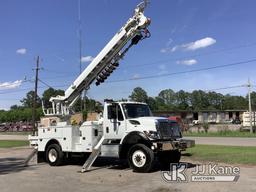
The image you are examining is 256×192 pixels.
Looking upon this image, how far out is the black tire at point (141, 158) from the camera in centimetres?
1471

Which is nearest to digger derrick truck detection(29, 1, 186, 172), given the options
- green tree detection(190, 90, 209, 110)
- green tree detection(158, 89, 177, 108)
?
green tree detection(158, 89, 177, 108)

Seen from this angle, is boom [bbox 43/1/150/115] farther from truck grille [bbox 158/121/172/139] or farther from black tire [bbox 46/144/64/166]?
truck grille [bbox 158/121/172/139]

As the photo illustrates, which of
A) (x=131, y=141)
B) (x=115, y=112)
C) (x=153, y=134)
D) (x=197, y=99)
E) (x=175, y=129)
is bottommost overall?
(x=131, y=141)

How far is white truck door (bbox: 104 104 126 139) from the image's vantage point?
16297 millimetres

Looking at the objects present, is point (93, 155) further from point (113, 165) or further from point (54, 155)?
point (54, 155)

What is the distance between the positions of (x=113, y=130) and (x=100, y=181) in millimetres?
3498

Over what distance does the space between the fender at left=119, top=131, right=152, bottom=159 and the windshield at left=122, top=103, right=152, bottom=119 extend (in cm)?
87

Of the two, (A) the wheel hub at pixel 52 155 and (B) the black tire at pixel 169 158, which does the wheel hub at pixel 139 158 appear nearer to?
(B) the black tire at pixel 169 158

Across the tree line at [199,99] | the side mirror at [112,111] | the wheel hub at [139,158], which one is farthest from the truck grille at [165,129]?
the tree line at [199,99]

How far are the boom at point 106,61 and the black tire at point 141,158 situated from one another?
4628 millimetres

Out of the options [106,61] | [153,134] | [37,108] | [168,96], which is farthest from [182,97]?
[153,134]

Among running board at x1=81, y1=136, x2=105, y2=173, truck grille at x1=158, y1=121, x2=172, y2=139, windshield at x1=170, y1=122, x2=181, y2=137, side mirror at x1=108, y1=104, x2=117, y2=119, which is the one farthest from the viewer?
side mirror at x1=108, y1=104, x2=117, y2=119

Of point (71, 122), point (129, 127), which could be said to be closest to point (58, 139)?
point (71, 122)

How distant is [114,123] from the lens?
16.6m
